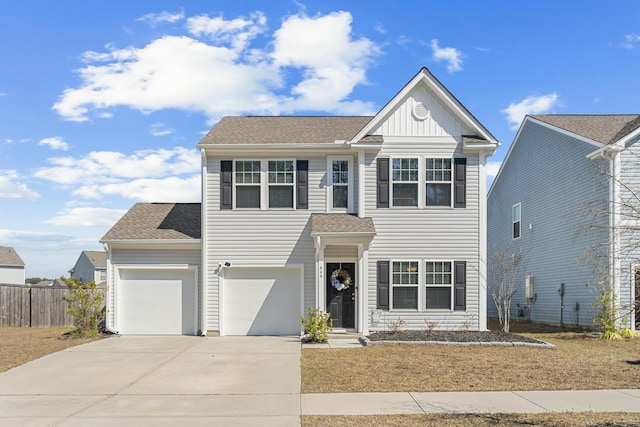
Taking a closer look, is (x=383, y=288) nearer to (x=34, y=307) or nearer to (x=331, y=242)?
(x=331, y=242)

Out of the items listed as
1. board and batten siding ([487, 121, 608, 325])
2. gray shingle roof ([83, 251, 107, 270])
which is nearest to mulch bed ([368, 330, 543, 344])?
board and batten siding ([487, 121, 608, 325])

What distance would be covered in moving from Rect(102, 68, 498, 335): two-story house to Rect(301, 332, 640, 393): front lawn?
3088 mm

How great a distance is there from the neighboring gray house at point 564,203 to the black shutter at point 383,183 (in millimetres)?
5323

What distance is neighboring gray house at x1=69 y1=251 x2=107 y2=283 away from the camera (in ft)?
169

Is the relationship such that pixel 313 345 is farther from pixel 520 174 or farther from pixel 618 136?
pixel 520 174

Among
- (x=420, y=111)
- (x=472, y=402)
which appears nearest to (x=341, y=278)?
(x=420, y=111)

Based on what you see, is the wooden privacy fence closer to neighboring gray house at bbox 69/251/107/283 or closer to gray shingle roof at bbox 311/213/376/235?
gray shingle roof at bbox 311/213/376/235

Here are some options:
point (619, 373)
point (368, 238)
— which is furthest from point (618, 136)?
point (619, 373)

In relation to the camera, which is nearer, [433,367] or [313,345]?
[433,367]

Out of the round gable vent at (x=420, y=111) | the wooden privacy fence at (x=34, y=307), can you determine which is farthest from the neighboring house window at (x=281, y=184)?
the wooden privacy fence at (x=34, y=307)

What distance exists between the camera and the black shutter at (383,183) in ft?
58.4

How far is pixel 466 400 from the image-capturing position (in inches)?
366

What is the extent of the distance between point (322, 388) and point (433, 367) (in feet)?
9.28

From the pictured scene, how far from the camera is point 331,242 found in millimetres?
17297
